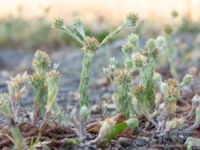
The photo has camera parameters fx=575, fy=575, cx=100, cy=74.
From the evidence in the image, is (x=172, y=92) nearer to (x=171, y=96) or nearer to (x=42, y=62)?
(x=171, y=96)

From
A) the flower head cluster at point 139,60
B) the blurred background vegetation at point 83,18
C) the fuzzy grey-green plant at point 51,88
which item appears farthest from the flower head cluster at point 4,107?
the blurred background vegetation at point 83,18

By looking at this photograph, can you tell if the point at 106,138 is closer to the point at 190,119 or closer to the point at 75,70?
the point at 190,119

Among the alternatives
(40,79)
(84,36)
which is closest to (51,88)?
(40,79)

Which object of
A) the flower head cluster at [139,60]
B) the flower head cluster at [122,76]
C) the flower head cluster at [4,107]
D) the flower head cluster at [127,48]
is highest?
the flower head cluster at [127,48]

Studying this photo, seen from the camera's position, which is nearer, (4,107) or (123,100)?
(4,107)

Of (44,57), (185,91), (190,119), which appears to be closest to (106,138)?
(44,57)

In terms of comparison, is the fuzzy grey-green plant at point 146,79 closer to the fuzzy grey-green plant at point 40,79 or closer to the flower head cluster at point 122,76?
the flower head cluster at point 122,76

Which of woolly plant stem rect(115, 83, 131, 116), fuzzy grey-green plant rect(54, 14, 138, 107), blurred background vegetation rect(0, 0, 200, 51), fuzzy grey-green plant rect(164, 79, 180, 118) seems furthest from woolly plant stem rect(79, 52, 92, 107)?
blurred background vegetation rect(0, 0, 200, 51)

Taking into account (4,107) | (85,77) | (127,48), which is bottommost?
(4,107)
